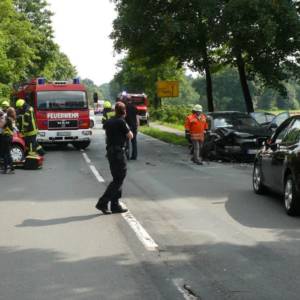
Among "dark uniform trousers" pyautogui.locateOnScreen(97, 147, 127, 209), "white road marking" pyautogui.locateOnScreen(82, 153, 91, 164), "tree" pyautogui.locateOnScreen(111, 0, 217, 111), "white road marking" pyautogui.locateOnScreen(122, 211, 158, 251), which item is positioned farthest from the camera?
"tree" pyautogui.locateOnScreen(111, 0, 217, 111)

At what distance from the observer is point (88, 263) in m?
6.43

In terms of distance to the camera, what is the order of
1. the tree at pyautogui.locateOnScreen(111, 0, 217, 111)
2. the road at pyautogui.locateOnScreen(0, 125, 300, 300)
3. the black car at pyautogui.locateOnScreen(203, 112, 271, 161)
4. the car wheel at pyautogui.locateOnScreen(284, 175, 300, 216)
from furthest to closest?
1. the tree at pyautogui.locateOnScreen(111, 0, 217, 111)
2. the black car at pyautogui.locateOnScreen(203, 112, 271, 161)
3. the car wheel at pyautogui.locateOnScreen(284, 175, 300, 216)
4. the road at pyautogui.locateOnScreen(0, 125, 300, 300)

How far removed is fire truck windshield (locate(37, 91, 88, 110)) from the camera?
23891 mm

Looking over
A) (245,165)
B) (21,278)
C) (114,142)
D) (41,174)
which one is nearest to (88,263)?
(21,278)

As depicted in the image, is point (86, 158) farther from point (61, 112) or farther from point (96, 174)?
point (96, 174)

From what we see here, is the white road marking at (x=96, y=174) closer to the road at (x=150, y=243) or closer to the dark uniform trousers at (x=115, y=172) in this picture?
the road at (x=150, y=243)

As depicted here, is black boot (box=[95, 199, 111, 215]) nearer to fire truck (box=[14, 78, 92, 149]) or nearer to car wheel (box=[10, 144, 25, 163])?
car wheel (box=[10, 144, 25, 163])

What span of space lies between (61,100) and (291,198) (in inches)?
631

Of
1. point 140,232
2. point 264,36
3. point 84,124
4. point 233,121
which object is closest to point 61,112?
point 84,124

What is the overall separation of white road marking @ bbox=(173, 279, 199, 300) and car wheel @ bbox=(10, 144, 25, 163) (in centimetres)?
1256

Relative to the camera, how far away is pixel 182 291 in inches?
212

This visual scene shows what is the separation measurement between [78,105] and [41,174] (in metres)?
8.52

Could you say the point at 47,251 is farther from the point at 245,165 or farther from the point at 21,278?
the point at 245,165

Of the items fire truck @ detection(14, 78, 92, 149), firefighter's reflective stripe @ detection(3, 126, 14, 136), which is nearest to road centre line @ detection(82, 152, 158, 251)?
firefighter's reflective stripe @ detection(3, 126, 14, 136)
